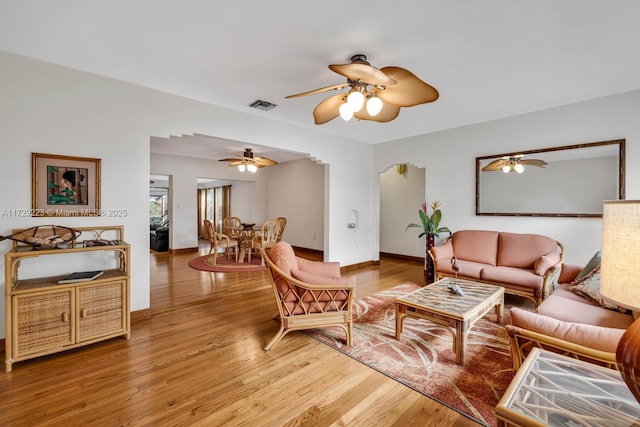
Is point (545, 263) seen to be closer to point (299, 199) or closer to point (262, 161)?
point (262, 161)

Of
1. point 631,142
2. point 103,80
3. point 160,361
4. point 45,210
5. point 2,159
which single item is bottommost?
point 160,361

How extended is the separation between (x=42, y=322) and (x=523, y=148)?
5.89 meters

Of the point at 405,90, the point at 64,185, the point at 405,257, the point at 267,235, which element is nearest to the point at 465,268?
the point at 405,257

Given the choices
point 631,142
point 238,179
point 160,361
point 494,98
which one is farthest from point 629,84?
point 238,179

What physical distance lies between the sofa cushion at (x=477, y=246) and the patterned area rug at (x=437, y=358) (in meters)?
1.14

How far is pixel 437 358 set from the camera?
2393 mm

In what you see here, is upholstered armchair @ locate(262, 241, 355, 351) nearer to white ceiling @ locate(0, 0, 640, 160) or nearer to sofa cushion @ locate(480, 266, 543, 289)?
white ceiling @ locate(0, 0, 640, 160)

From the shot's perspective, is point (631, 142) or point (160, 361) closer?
point (160, 361)

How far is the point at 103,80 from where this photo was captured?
114 inches

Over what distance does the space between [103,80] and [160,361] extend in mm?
2787

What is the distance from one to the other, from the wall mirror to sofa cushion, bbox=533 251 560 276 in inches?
27.4

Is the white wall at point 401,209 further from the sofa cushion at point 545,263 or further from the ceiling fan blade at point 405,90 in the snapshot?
the ceiling fan blade at point 405,90

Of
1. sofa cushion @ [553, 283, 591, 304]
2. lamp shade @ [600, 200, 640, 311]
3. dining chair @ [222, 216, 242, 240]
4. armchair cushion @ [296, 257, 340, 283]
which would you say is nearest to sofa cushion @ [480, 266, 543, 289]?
sofa cushion @ [553, 283, 591, 304]

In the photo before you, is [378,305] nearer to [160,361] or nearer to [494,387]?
[494,387]
